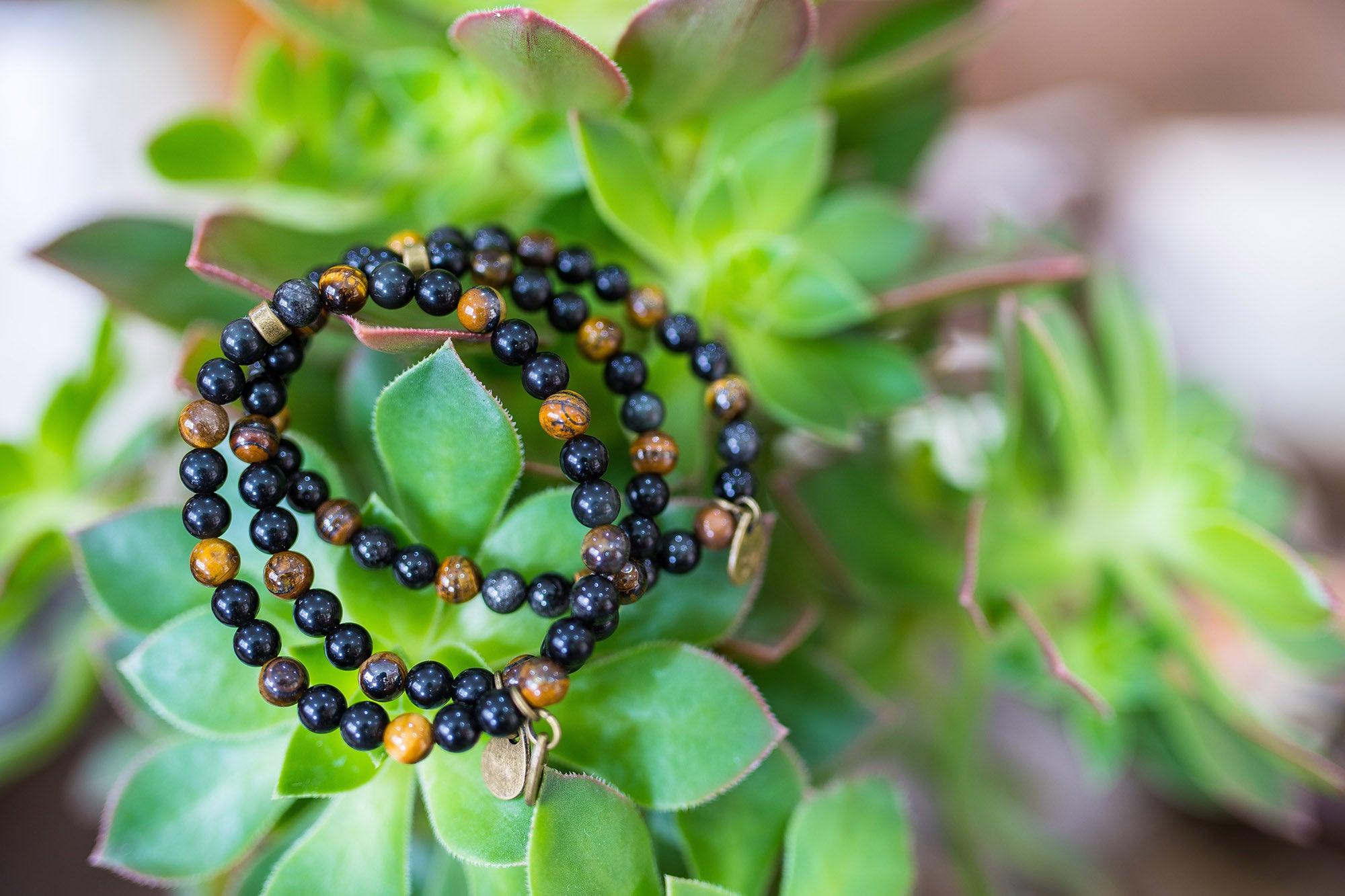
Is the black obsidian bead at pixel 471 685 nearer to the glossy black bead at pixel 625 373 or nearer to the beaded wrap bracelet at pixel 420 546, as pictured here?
the beaded wrap bracelet at pixel 420 546

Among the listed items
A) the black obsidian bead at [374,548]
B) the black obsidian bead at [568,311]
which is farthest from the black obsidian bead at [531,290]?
the black obsidian bead at [374,548]

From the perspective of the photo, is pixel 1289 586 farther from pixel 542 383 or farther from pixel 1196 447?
pixel 542 383

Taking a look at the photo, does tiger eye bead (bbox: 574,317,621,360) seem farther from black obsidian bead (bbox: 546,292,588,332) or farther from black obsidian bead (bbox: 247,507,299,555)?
black obsidian bead (bbox: 247,507,299,555)

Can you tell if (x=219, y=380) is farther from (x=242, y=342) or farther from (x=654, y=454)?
(x=654, y=454)

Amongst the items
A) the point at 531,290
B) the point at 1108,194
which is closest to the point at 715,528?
the point at 531,290

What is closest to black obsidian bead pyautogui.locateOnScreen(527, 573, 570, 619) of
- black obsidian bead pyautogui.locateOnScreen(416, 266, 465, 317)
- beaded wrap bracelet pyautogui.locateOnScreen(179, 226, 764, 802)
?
beaded wrap bracelet pyautogui.locateOnScreen(179, 226, 764, 802)
